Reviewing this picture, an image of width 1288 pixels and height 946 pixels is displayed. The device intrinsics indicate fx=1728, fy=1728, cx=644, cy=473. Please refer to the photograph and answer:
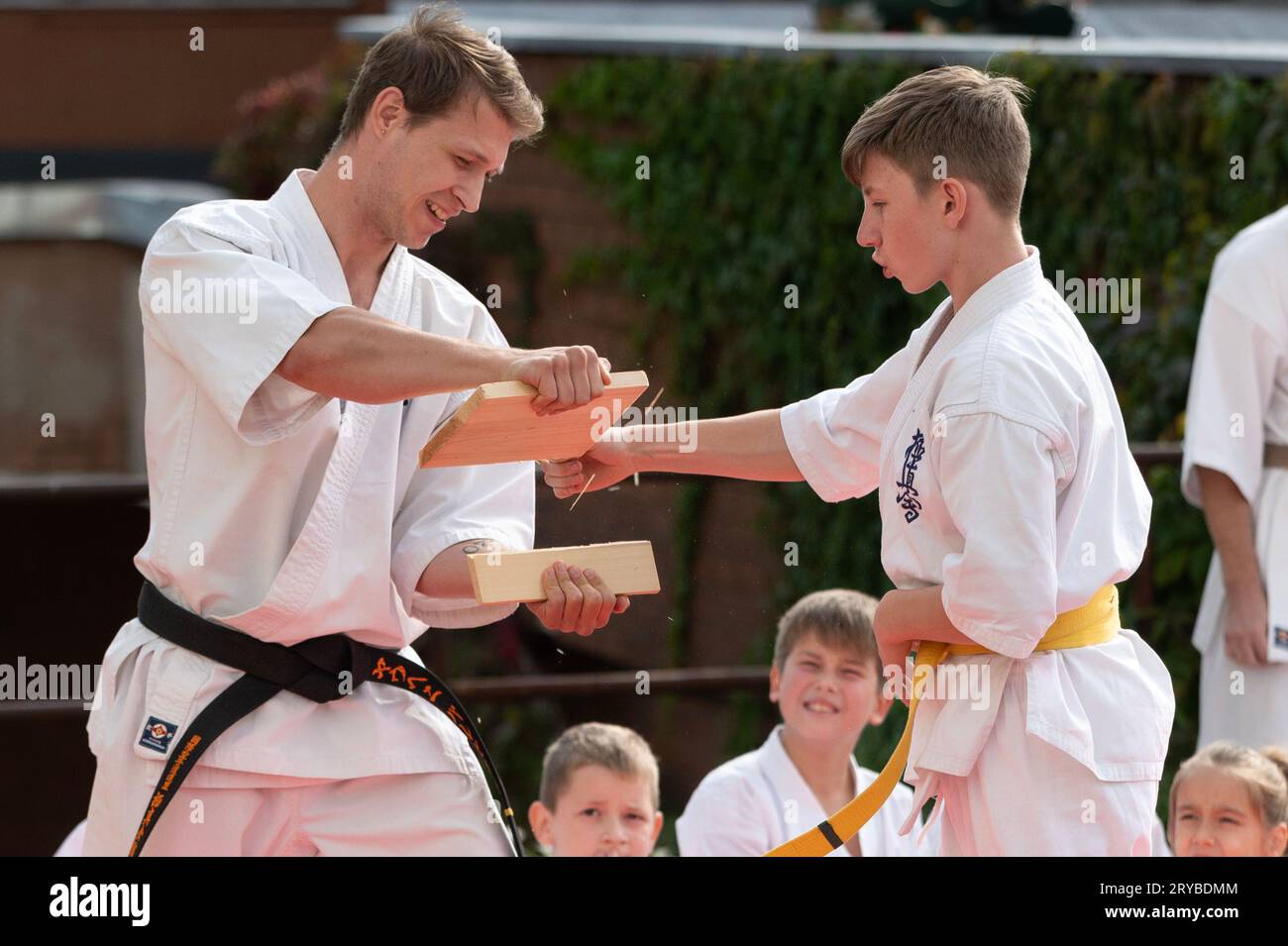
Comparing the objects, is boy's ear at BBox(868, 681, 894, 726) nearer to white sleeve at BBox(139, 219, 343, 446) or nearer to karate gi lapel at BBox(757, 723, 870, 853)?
karate gi lapel at BBox(757, 723, 870, 853)

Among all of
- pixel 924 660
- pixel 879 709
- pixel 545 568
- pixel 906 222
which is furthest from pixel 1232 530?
pixel 545 568

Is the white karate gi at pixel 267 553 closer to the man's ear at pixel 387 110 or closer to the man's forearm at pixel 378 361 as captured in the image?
the man's forearm at pixel 378 361

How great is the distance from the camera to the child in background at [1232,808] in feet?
11.4

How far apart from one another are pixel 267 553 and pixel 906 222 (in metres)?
1.13

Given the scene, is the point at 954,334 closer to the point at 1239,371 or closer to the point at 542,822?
the point at 1239,371

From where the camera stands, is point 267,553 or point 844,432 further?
point 844,432

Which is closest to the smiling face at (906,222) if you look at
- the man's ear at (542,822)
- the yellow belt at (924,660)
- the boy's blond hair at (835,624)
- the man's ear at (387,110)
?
the yellow belt at (924,660)

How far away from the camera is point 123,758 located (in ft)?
9.05

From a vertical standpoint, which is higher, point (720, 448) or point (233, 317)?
point (233, 317)

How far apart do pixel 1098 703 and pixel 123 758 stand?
4.99ft

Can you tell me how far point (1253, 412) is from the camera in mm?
3977

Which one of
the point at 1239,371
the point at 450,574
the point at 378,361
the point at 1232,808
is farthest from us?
the point at 1239,371

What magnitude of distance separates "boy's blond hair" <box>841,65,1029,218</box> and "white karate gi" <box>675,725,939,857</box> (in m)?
1.69

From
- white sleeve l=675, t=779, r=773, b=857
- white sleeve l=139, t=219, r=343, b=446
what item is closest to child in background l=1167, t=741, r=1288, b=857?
white sleeve l=675, t=779, r=773, b=857
